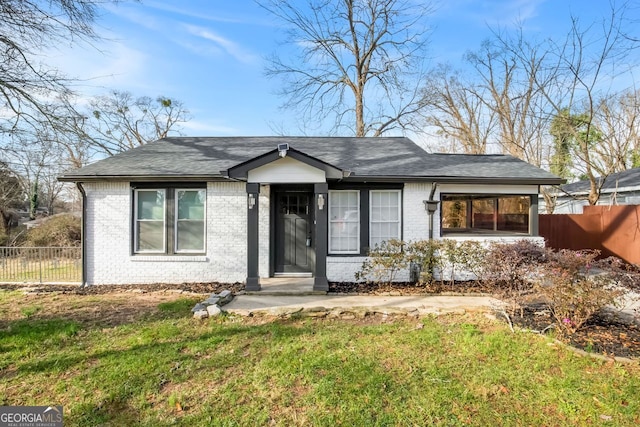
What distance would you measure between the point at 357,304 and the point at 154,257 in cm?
518

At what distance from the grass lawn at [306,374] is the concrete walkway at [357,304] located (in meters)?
0.38

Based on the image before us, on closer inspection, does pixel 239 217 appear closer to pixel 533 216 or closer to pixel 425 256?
pixel 425 256

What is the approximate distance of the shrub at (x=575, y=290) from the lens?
4423mm

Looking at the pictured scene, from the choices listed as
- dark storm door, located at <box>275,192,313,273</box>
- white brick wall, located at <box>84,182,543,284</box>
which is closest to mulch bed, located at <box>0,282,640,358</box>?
white brick wall, located at <box>84,182,543,284</box>

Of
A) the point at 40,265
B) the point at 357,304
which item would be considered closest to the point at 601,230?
the point at 357,304

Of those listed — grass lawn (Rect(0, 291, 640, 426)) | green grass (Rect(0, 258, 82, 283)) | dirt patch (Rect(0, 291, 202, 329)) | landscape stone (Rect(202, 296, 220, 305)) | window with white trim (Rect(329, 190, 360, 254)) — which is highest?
window with white trim (Rect(329, 190, 360, 254))

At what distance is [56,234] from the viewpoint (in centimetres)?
1434

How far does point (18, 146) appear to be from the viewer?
336 inches

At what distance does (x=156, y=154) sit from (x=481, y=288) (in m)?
9.20

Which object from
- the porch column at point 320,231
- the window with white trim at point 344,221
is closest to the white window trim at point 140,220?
the porch column at point 320,231

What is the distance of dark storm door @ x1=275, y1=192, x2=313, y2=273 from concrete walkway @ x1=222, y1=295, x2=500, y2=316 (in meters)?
1.67

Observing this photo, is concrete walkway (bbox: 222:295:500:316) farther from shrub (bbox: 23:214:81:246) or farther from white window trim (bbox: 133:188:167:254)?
shrub (bbox: 23:214:81:246)

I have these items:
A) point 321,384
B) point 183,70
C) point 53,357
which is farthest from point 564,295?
point 183,70

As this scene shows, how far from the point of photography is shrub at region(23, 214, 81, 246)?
14.2 m
